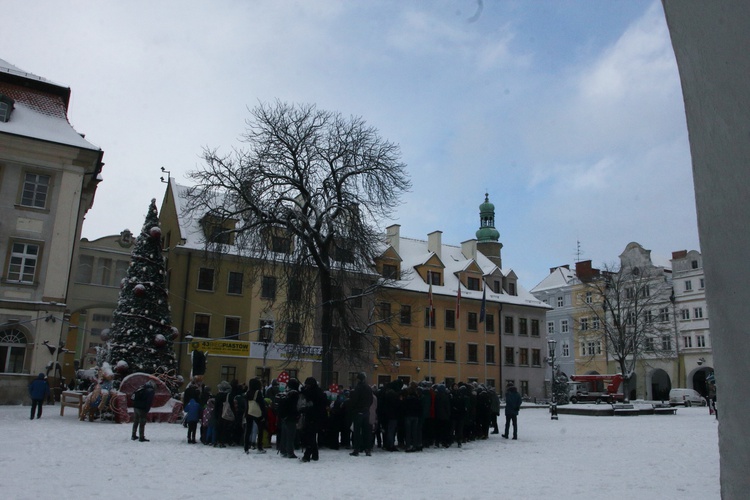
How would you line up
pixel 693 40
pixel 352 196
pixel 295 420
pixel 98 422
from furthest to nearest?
pixel 352 196 → pixel 98 422 → pixel 295 420 → pixel 693 40

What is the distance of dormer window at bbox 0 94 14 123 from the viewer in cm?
2852

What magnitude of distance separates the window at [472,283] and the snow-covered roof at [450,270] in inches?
17.6

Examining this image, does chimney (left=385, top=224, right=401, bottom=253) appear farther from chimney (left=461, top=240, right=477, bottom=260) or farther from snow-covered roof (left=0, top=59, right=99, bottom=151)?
snow-covered roof (left=0, top=59, right=99, bottom=151)

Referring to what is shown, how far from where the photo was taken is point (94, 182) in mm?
36281

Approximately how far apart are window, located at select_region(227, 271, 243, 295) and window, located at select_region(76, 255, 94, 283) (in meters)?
10.3

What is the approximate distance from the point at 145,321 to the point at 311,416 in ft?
52.2

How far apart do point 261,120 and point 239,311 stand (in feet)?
58.8

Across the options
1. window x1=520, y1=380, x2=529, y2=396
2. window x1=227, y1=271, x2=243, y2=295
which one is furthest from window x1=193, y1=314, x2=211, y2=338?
window x1=520, y1=380, x2=529, y2=396

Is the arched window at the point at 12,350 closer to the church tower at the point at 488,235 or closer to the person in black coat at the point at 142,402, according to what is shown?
the person in black coat at the point at 142,402

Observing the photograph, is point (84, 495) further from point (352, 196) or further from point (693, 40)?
point (352, 196)

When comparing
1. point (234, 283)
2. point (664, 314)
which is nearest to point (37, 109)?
point (234, 283)

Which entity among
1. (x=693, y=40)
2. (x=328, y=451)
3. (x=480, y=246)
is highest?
(x=480, y=246)

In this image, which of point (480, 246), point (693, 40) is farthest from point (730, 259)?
point (480, 246)

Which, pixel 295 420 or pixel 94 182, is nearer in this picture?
pixel 295 420
